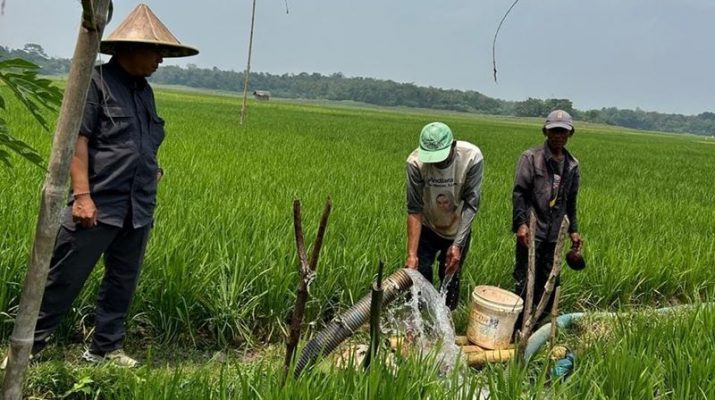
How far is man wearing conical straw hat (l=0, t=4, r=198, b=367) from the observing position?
2217mm

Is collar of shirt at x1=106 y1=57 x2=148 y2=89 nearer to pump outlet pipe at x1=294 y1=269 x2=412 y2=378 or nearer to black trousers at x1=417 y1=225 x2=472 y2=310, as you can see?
A: pump outlet pipe at x1=294 y1=269 x2=412 y2=378

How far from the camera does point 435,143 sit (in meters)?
2.79

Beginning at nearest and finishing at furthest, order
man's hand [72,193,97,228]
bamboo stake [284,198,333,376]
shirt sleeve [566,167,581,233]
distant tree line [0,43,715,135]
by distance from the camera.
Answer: bamboo stake [284,198,333,376] < man's hand [72,193,97,228] < shirt sleeve [566,167,581,233] < distant tree line [0,43,715,135]

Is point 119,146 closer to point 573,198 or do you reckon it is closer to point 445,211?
point 445,211

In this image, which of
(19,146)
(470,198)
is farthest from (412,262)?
(19,146)

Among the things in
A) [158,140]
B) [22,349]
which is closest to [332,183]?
[158,140]

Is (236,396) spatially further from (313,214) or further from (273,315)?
(313,214)

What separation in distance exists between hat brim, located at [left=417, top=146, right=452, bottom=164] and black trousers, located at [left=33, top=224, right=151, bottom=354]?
51.6 inches

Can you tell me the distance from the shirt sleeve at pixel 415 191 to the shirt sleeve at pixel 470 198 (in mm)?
233

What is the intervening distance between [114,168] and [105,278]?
21.6 inches

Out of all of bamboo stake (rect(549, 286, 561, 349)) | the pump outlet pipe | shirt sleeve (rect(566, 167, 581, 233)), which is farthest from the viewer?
shirt sleeve (rect(566, 167, 581, 233))

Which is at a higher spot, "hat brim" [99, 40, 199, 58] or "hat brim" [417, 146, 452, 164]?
"hat brim" [99, 40, 199, 58]

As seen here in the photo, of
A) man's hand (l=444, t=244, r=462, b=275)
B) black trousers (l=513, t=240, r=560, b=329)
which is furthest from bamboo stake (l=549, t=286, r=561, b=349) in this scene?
black trousers (l=513, t=240, r=560, b=329)

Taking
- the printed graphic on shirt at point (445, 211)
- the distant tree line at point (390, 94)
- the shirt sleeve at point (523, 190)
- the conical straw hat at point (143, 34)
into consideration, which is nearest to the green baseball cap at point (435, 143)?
the printed graphic on shirt at point (445, 211)
